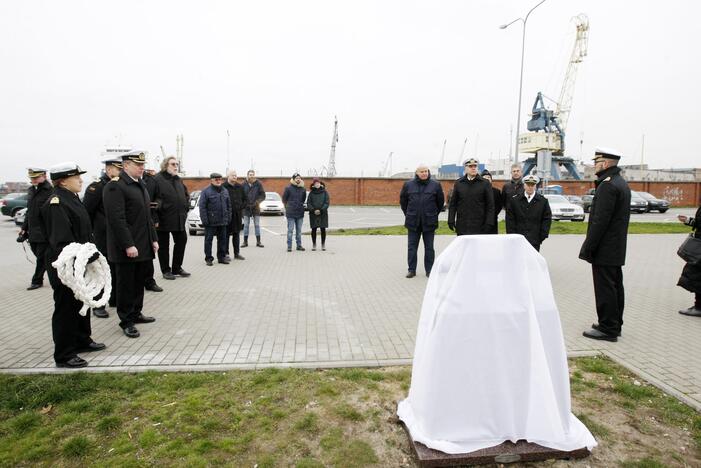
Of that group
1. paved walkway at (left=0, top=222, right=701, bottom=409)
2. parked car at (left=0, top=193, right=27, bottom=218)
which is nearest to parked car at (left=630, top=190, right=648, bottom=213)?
paved walkway at (left=0, top=222, right=701, bottom=409)

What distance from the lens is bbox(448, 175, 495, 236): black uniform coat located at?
7.83 meters

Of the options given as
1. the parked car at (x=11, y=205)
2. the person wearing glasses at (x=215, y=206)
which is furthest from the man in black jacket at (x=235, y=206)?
the parked car at (x=11, y=205)

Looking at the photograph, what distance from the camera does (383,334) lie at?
5.25 metres

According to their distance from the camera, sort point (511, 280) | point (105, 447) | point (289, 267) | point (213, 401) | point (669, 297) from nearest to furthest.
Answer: point (511, 280) → point (105, 447) → point (213, 401) → point (669, 297) → point (289, 267)

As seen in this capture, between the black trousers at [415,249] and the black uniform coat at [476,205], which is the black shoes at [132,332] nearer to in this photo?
the black trousers at [415,249]

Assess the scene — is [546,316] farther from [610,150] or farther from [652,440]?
[610,150]

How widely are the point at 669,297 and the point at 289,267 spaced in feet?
22.7

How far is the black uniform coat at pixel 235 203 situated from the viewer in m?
10.8

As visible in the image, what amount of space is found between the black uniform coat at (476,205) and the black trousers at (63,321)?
5.90 m

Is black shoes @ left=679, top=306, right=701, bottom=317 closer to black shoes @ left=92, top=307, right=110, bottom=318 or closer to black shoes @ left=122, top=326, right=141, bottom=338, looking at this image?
black shoes @ left=122, top=326, right=141, bottom=338

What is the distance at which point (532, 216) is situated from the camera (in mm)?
7691

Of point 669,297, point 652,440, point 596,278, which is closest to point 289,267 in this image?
point 596,278

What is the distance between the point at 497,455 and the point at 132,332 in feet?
13.5

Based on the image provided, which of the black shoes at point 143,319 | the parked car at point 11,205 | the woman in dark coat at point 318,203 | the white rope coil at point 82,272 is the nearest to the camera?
the white rope coil at point 82,272
